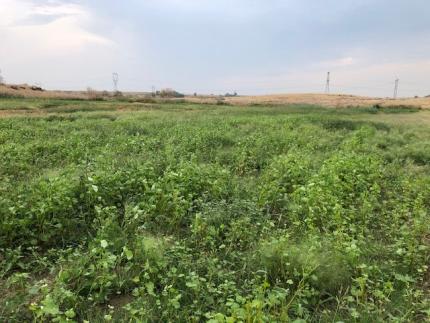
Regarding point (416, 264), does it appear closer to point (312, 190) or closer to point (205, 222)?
point (312, 190)

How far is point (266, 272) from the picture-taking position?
351cm

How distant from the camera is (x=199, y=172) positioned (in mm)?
5828

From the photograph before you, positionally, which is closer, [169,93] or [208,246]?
[208,246]

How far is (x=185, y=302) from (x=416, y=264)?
2.49 metres

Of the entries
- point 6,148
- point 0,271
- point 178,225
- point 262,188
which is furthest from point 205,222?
point 6,148

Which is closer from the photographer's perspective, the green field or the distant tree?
the green field

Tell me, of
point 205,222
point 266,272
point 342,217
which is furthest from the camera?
point 342,217

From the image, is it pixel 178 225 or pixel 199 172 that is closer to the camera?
pixel 178 225

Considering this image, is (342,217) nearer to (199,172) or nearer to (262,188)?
(262,188)

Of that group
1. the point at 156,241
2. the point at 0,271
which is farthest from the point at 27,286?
the point at 156,241

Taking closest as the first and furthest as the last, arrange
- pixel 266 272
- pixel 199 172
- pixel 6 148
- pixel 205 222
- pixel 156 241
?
pixel 266 272 → pixel 156 241 → pixel 205 222 → pixel 199 172 → pixel 6 148

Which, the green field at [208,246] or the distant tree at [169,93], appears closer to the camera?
the green field at [208,246]

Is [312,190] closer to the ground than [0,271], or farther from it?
farther from it

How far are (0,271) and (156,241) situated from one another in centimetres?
143
